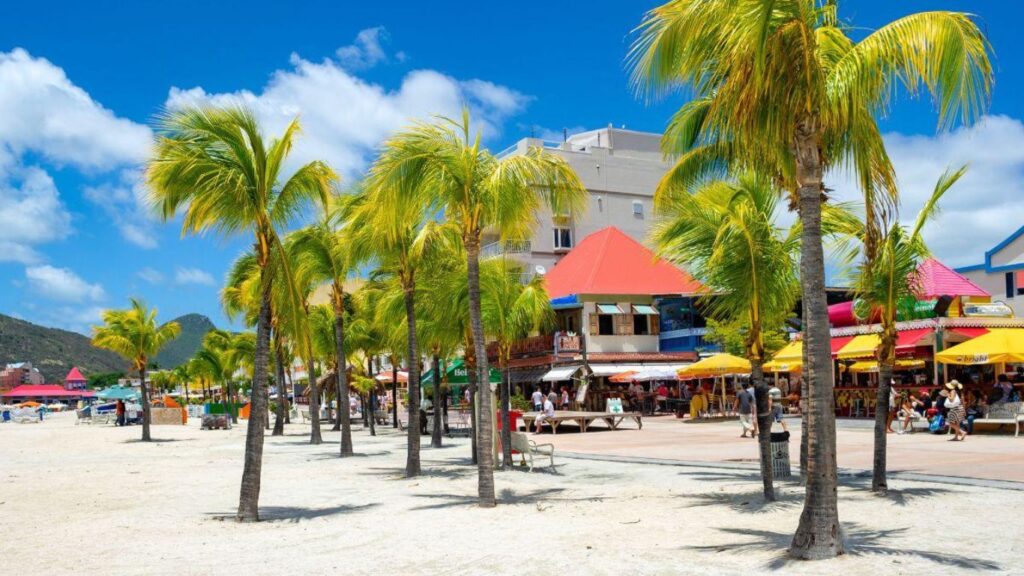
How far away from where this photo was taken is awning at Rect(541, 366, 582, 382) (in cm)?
4202

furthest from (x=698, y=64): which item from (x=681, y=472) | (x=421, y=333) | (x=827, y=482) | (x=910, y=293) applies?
(x=421, y=333)

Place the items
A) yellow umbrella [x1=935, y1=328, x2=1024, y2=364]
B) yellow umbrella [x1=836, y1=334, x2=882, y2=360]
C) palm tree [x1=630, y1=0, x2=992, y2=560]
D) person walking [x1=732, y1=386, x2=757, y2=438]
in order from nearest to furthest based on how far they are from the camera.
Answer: palm tree [x1=630, y1=0, x2=992, y2=560], yellow umbrella [x1=935, y1=328, x2=1024, y2=364], person walking [x1=732, y1=386, x2=757, y2=438], yellow umbrella [x1=836, y1=334, x2=882, y2=360]

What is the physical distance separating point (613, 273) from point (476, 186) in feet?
111

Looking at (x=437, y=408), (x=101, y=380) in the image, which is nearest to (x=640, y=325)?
(x=437, y=408)

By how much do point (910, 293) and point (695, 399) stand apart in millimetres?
22439

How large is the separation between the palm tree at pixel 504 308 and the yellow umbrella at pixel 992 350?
12.4m

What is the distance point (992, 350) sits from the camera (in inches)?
957

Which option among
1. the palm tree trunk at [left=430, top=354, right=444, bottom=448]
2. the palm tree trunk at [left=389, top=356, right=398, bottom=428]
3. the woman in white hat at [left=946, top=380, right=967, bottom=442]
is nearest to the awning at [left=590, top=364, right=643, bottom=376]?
the palm tree trunk at [left=389, top=356, right=398, bottom=428]

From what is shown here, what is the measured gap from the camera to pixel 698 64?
8.95 meters

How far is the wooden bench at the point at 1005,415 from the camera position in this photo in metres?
22.2

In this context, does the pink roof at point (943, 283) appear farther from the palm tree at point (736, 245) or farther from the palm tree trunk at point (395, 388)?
the palm tree at point (736, 245)

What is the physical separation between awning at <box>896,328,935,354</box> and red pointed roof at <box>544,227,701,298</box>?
1495 cm

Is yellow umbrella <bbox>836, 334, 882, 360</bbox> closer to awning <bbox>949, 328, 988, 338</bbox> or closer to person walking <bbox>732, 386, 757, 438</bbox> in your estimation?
awning <bbox>949, 328, 988, 338</bbox>

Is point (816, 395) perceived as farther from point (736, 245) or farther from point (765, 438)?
point (736, 245)
